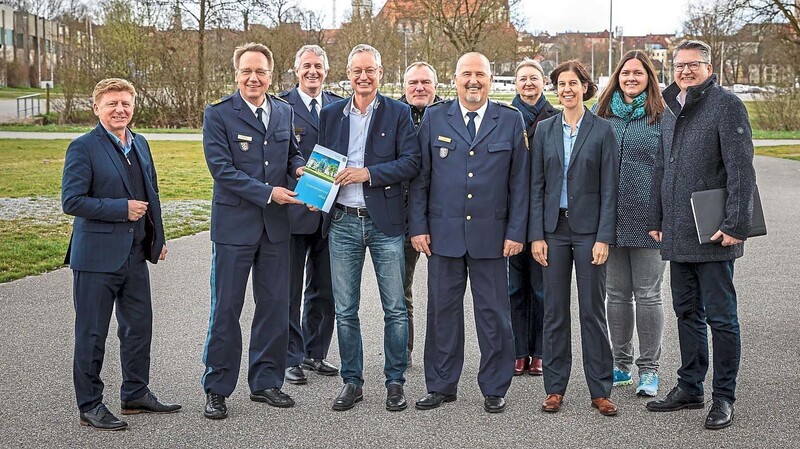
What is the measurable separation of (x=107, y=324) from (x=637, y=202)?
3.63 metres

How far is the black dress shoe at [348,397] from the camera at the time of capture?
609 cm

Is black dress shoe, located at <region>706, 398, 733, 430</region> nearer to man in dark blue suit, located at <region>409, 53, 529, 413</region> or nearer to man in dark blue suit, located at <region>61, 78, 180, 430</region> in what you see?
man in dark blue suit, located at <region>409, 53, 529, 413</region>

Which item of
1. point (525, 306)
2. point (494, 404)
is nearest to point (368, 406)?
point (494, 404)

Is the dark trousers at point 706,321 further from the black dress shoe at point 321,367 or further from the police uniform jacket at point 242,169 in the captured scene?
the police uniform jacket at point 242,169

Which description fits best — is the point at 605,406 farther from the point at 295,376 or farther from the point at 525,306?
the point at 295,376

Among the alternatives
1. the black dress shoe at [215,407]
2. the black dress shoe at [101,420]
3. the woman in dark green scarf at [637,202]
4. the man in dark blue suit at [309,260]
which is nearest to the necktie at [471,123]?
the woman in dark green scarf at [637,202]

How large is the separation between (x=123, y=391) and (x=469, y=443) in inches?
89.4

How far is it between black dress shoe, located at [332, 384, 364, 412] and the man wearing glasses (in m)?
1.91

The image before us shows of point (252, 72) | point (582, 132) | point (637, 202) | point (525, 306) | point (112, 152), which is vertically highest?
point (252, 72)

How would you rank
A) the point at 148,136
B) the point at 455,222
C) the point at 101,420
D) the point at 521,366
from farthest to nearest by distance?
the point at 148,136 < the point at 521,366 < the point at 455,222 < the point at 101,420

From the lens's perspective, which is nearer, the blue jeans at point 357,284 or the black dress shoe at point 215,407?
the black dress shoe at point 215,407

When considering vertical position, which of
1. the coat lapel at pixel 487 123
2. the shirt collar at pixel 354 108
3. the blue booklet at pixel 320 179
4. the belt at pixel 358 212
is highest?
the shirt collar at pixel 354 108

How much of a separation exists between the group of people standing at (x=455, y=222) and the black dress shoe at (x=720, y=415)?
0.5 inches

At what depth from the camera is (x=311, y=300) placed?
727cm
